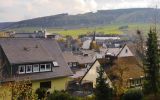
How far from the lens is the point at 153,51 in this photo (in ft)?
150

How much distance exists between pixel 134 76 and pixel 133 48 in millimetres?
41180

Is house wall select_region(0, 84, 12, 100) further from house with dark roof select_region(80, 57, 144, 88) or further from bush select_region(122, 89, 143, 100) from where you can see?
house with dark roof select_region(80, 57, 144, 88)

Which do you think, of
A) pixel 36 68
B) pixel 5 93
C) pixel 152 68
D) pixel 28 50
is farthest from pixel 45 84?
pixel 5 93

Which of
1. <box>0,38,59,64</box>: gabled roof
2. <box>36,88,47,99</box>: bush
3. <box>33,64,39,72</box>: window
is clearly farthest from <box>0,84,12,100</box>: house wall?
<box>33,64,39,72</box>: window

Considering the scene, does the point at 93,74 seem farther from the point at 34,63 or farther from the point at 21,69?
the point at 21,69

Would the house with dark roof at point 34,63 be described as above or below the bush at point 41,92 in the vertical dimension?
above

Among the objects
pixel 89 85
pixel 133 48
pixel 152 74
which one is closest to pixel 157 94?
pixel 152 74

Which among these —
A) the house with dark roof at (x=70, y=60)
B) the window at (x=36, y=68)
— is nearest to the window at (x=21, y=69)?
the window at (x=36, y=68)

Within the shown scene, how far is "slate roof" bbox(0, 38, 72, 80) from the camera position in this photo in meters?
48.5

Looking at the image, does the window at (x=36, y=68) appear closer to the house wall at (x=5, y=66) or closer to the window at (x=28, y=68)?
the window at (x=28, y=68)

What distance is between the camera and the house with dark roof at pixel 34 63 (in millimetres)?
47062

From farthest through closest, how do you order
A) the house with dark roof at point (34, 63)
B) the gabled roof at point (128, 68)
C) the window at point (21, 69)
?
the gabled roof at point (128, 68) < the window at point (21, 69) < the house with dark roof at point (34, 63)

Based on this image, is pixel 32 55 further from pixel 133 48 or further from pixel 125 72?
pixel 133 48

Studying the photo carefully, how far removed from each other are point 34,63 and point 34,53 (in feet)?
7.87
